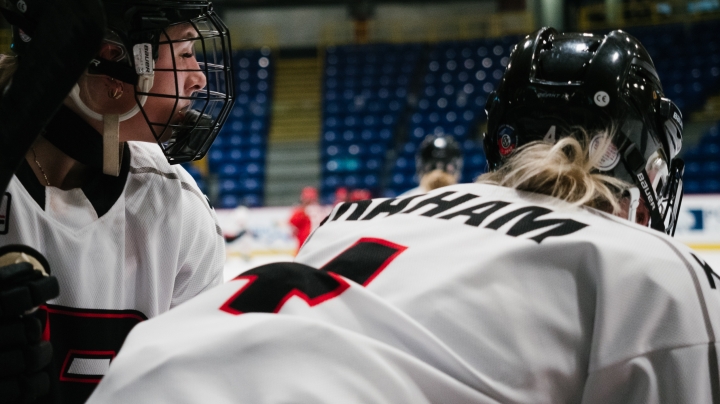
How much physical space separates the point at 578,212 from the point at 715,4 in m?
16.6

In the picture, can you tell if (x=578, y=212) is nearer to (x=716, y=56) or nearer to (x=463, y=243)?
(x=463, y=243)

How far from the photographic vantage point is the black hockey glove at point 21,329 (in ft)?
3.41

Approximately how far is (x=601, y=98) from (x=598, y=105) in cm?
1

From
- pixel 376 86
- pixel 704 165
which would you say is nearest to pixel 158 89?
pixel 704 165

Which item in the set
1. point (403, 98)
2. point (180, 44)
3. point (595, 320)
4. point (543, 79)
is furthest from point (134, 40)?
point (403, 98)

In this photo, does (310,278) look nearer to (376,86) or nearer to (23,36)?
(23,36)

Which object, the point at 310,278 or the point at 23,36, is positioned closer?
the point at 310,278

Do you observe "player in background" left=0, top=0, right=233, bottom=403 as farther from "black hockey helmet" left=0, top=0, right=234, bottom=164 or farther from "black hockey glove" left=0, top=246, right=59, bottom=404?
"black hockey glove" left=0, top=246, right=59, bottom=404

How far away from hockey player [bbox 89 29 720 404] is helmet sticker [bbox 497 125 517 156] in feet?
0.94

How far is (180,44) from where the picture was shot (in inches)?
65.4

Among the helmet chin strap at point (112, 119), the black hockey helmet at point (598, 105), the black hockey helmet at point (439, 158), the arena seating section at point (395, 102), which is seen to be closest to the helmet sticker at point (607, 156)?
the black hockey helmet at point (598, 105)

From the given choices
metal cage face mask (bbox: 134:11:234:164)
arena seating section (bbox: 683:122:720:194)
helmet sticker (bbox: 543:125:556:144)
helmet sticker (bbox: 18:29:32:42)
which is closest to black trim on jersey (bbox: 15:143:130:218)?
metal cage face mask (bbox: 134:11:234:164)

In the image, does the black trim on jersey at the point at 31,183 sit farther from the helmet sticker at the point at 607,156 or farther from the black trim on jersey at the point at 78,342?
the helmet sticker at the point at 607,156

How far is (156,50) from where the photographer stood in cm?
161
